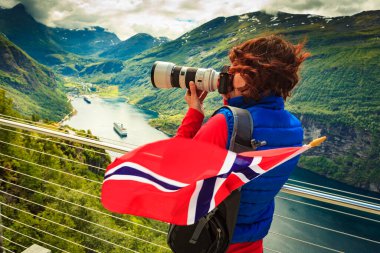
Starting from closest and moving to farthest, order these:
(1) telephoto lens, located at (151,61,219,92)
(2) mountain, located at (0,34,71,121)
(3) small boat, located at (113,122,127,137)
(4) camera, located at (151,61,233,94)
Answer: (4) camera, located at (151,61,233,94) → (1) telephoto lens, located at (151,61,219,92) → (3) small boat, located at (113,122,127,137) → (2) mountain, located at (0,34,71,121)

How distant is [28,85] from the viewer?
86625 mm

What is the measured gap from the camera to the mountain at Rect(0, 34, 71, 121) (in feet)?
248

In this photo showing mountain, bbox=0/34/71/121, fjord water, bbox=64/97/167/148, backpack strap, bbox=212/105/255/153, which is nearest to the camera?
backpack strap, bbox=212/105/255/153

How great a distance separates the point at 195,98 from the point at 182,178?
0.30 metres

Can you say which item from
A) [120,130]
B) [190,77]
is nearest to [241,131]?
[190,77]

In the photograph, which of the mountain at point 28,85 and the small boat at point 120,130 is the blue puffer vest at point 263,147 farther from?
the mountain at point 28,85

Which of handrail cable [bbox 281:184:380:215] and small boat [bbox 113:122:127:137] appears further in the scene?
small boat [bbox 113:122:127:137]

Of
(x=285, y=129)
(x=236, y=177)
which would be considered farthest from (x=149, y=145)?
(x=285, y=129)

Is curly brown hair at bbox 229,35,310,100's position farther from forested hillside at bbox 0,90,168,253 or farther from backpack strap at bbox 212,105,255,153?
forested hillside at bbox 0,90,168,253

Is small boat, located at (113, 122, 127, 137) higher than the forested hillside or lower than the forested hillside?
lower

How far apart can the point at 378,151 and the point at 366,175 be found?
302 inches

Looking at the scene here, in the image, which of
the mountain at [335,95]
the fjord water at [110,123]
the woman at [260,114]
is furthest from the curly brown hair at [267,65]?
the fjord water at [110,123]

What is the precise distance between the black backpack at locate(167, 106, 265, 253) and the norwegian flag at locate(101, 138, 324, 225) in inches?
1.2

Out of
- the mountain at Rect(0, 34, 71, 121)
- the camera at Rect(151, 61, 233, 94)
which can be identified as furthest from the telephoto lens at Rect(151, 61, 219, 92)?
the mountain at Rect(0, 34, 71, 121)
